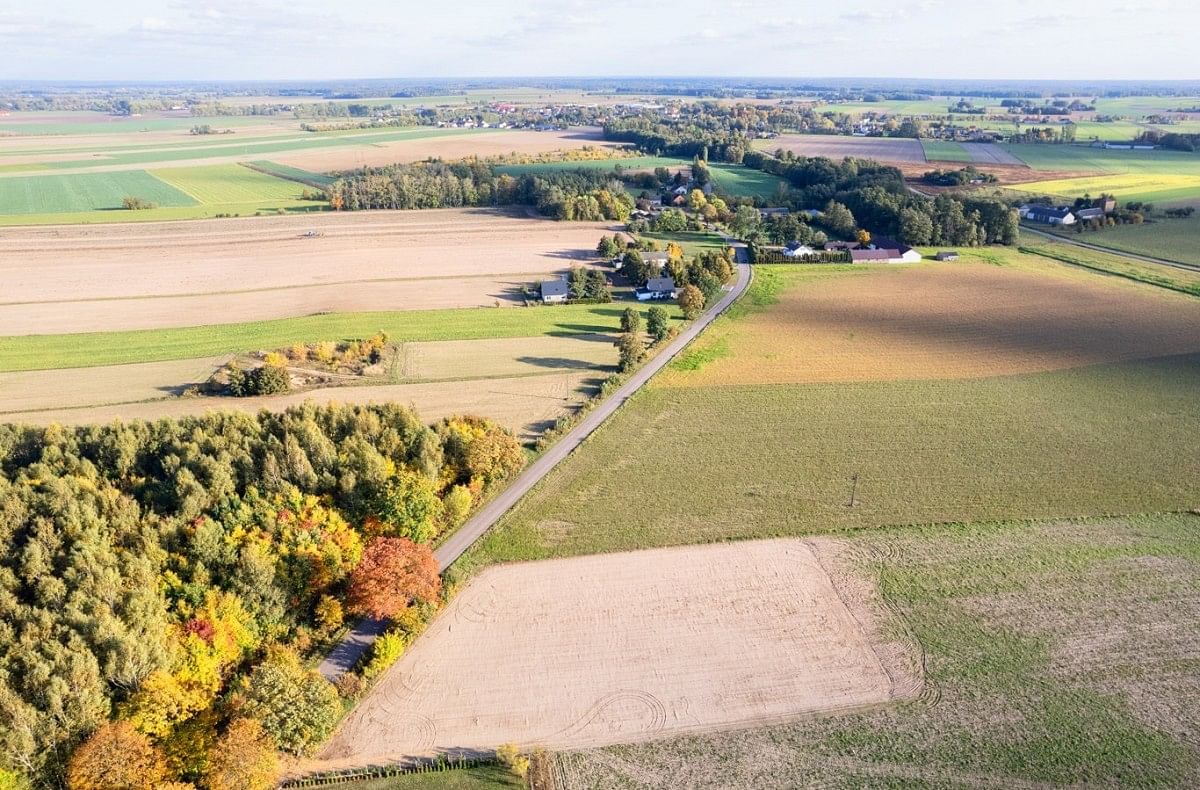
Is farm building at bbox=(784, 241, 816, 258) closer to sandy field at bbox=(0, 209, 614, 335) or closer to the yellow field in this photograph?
sandy field at bbox=(0, 209, 614, 335)

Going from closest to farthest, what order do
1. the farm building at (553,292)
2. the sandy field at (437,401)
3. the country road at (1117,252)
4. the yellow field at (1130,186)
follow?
1. the sandy field at (437,401)
2. the farm building at (553,292)
3. the country road at (1117,252)
4. the yellow field at (1130,186)

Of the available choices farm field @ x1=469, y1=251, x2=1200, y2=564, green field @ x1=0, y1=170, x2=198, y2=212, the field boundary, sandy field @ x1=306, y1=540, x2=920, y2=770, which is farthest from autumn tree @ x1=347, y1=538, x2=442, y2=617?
green field @ x1=0, y1=170, x2=198, y2=212

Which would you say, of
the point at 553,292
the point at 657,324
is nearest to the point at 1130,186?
the point at 657,324

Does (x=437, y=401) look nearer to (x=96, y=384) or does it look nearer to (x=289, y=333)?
(x=289, y=333)

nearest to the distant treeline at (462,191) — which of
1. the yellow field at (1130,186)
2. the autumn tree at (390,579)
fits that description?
the yellow field at (1130,186)

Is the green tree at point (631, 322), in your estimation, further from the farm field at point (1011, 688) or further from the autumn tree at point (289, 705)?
the autumn tree at point (289, 705)

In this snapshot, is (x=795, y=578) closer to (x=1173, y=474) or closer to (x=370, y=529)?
(x=370, y=529)

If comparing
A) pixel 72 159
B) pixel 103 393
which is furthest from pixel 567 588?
pixel 72 159

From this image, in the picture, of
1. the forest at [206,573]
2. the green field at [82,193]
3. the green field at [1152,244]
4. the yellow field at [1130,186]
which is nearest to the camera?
the forest at [206,573]
